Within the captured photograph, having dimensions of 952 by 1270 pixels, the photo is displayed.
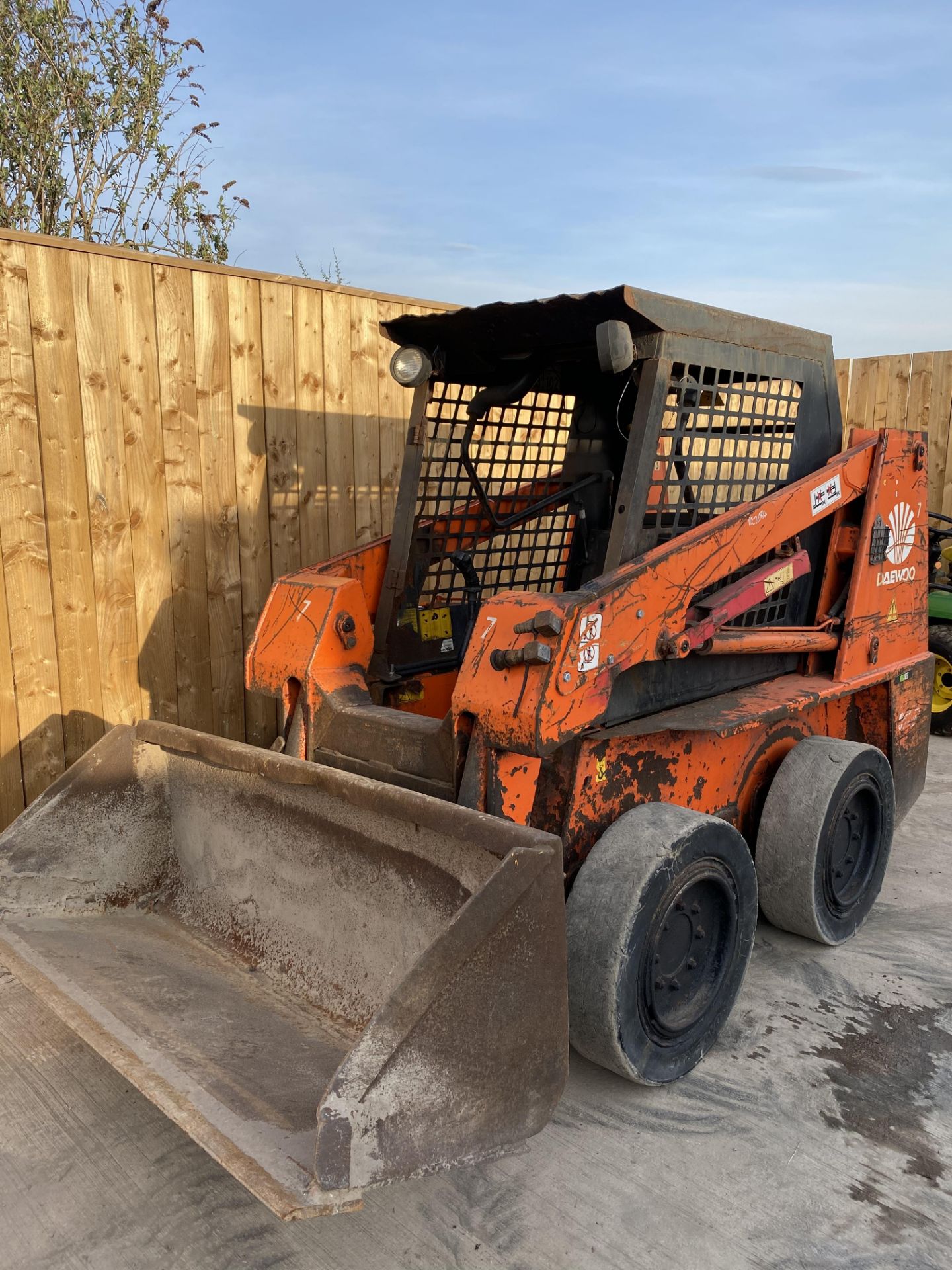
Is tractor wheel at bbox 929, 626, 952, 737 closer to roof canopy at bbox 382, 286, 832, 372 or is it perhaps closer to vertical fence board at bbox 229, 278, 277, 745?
roof canopy at bbox 382, 286, 832, 372

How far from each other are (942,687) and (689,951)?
14.0 feet

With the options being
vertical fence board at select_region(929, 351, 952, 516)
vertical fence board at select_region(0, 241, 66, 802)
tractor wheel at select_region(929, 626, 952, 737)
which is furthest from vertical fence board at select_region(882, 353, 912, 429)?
vertical fence board at select_region(0, 241, 66, 802)

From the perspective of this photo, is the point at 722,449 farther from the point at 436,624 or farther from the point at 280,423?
the point at 280,423

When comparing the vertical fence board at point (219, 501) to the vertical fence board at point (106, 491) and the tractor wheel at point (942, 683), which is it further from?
the tractor wheel at point (942, 683)

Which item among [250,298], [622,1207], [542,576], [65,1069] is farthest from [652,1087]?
[250,298]

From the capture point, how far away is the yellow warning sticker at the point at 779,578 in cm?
316

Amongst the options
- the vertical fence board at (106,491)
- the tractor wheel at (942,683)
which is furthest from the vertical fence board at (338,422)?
the tractor wheel at (942,683)

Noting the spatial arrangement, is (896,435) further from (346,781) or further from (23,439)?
(23,439)

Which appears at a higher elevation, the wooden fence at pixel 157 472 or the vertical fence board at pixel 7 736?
the wooden fence at pixel 157 472

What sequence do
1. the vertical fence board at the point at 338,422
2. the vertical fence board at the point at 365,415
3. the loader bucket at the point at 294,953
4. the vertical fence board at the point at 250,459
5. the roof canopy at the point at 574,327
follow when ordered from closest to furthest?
1. the loader bucket at the point at 294,953
2. the roof canopy at the point at 574,327
3. the vertical fence board at the point at 250,459
4. the vertical fence board at the point at 338,422
5. the vertical fence board at the point at 365,415

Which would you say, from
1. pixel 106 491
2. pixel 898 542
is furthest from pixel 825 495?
pixel 106 491

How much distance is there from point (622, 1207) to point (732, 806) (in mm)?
1356

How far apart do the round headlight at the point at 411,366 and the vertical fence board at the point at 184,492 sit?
1347mm

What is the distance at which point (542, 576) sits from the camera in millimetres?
3895
